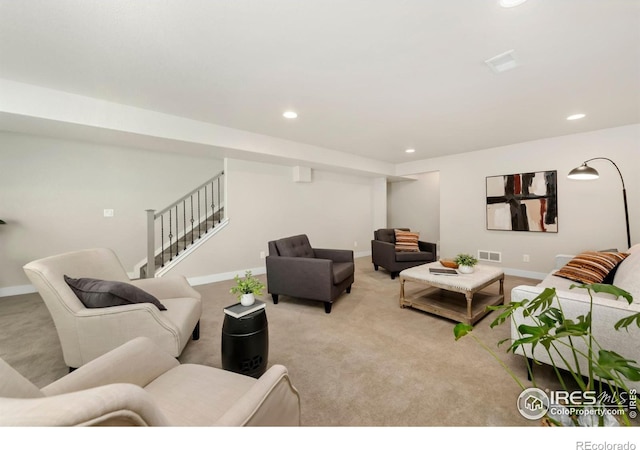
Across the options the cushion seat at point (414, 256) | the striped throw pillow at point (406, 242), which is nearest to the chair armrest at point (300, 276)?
the cushion seat at point (414, 256)

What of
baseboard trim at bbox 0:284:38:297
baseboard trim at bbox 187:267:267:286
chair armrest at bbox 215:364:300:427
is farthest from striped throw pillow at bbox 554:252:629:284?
baseboard trim at bbox 0:284:38:297

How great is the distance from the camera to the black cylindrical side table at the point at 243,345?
64.1 inches

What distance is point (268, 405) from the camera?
81cm

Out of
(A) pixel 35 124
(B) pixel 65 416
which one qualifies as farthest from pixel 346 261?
(A) pixel 35 124

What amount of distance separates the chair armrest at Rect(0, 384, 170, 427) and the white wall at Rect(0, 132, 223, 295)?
183 inches

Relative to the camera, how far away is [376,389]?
1592 millimetres

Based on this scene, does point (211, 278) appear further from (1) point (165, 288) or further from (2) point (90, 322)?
(2) point (90, 322)

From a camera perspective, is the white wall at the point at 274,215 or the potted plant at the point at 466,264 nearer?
the potted plant at the point at 466,264

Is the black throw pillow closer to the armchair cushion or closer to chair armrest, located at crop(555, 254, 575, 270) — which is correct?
the armchair cushion

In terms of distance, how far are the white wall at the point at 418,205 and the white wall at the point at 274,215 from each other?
166 centimetres

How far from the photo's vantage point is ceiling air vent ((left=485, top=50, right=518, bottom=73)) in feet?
6.51

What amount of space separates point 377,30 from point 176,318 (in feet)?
8.25

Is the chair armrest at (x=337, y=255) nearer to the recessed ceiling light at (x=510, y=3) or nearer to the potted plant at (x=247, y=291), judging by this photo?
the potted plant at (x=247, y=291)

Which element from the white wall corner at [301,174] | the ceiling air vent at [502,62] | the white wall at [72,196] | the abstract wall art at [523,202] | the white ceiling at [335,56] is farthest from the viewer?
the white wall corner at [301,174]
